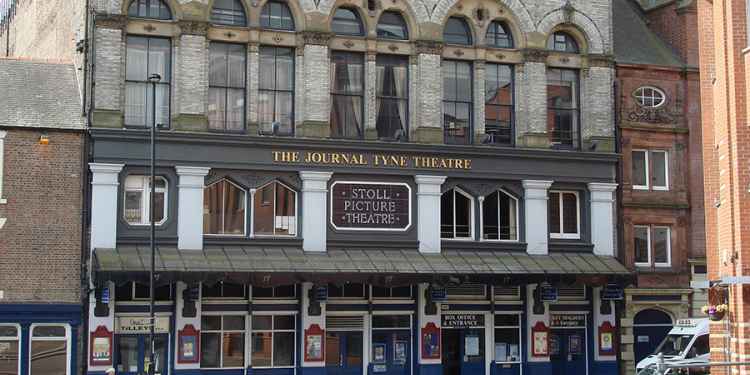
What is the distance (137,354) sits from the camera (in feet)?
120

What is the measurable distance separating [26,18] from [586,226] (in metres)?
24.5

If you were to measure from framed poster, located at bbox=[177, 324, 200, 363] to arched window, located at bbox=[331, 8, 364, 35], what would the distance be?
10.9 metres

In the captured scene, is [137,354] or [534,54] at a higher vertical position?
[534,54]

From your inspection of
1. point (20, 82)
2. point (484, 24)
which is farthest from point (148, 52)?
point (484, 24)

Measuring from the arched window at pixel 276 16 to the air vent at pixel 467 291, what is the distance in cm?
1021

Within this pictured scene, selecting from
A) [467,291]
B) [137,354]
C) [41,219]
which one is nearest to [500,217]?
[467,291]

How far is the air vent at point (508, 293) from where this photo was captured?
40.8 m

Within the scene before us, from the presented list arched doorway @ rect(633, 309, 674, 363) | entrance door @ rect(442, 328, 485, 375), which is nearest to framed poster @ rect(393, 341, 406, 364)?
entrance door @ rect(442, 328, 485, 375)

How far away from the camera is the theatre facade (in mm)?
36531

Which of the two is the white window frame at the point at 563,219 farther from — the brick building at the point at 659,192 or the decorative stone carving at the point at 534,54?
the decorative stone carving at the point at 534,54

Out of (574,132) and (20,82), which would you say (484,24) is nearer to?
(574,132)

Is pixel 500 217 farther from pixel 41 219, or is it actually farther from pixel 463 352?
pixel 41 219

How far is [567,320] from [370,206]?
27.1 ft

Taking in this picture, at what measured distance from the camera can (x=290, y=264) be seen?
36812mm
